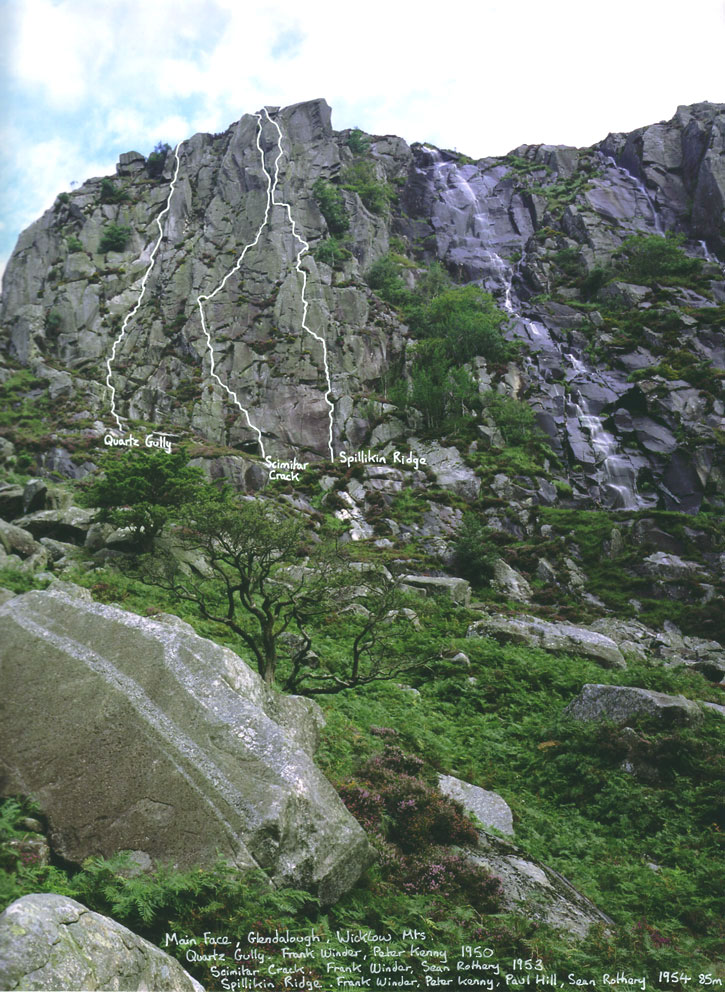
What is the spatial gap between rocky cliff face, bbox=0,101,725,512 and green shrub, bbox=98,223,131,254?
359 mm

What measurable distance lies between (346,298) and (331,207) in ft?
55.5

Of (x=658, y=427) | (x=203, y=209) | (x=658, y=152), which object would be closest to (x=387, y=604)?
(x=658, y=427)

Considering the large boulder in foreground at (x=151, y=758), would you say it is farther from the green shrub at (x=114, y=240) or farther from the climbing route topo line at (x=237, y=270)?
the green shrub at (x=114, y=240)

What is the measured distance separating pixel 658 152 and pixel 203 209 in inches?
2647

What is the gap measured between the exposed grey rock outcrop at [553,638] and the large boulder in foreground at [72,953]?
14657 millimetres

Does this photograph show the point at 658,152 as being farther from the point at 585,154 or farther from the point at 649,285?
the point at 649,285

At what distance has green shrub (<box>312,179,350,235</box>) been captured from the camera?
2640 inches

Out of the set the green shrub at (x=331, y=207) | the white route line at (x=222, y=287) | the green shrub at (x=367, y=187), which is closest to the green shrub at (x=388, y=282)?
the green shrub at (x=331, y=207)

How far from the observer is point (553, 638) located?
17.2m

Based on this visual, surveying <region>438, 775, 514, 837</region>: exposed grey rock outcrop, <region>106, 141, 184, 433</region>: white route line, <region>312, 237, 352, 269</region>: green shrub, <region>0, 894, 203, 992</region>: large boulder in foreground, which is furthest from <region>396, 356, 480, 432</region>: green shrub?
<region>0, 894, 203, 992</region>: large boulder in foreground

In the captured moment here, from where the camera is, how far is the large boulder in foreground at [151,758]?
507 cm

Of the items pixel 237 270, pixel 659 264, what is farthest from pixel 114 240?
pixel 659 264

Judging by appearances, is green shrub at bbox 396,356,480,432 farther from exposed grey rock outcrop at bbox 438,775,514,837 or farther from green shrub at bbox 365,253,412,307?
exposed grey rock outcrop at bbox 438,775,514,837

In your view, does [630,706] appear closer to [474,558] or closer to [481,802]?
[481,802]
